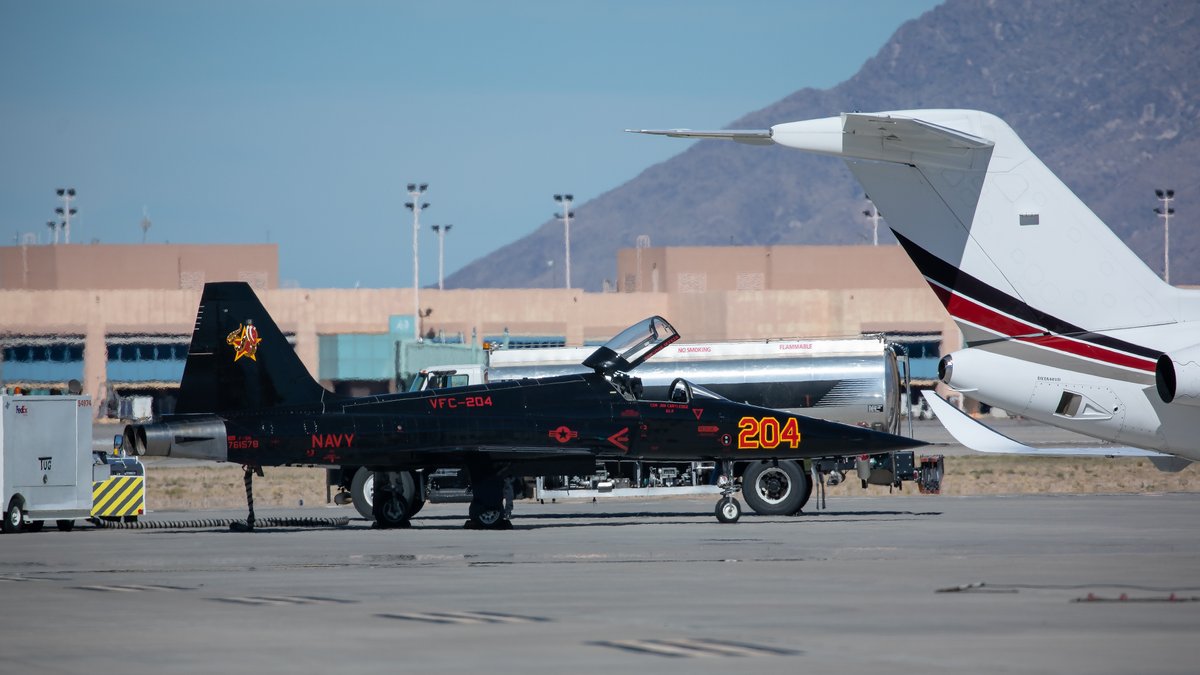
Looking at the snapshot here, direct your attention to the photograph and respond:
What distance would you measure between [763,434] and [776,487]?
2.07m

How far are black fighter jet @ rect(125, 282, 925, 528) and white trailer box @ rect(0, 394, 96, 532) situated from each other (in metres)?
2.95

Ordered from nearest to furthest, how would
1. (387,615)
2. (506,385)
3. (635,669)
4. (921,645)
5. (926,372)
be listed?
(635,669) → (921,645) → (387,615) → (506,385) → (926,372)

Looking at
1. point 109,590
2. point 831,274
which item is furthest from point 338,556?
point 831,274

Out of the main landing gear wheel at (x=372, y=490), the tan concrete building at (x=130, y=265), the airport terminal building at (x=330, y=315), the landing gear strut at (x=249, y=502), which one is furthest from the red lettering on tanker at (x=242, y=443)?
the tan concrete building at (x=130, y=265)

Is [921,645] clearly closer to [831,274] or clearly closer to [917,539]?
[917,539]

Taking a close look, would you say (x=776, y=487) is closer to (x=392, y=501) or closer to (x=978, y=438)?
(x=978, y=438)

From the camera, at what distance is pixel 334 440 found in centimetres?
2722

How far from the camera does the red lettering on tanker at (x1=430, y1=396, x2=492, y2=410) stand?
2761 cm

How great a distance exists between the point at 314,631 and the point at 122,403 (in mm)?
82101

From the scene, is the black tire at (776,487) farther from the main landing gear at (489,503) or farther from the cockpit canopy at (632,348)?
the main landing gear at (489,503)

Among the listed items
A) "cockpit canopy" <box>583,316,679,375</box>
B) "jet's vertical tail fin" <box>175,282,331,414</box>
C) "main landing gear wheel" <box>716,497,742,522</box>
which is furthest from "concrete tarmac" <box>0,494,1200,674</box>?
"cockpit canopy" <box>583,316,679,375</box>

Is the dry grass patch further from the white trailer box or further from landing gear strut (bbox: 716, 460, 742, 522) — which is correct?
landing gear strut (bbox: 716, 460, 742, 522)

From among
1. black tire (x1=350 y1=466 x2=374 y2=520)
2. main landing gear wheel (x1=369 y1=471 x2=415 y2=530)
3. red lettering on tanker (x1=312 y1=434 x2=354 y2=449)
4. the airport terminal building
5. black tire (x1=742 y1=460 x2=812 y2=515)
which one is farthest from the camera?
the airport terminal building

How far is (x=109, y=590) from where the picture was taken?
58.5ft
